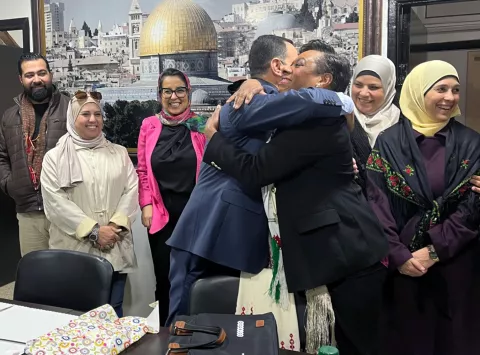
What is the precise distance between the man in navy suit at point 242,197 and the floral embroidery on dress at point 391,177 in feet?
1.68

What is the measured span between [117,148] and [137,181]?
0.71 ft

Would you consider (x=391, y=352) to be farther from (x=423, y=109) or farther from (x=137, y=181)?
(x=137, y=181)

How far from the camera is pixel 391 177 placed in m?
1.99

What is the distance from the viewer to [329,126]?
1.57 metres

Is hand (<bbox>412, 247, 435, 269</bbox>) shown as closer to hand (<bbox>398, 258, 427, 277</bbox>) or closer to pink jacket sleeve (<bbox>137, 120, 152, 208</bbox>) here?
hand (<bbox>398, 258, 427, 277</bbox>)

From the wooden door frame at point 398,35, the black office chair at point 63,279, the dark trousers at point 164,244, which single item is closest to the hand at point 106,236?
the dark trousers at point 164,244

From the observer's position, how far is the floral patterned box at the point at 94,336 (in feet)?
3.71

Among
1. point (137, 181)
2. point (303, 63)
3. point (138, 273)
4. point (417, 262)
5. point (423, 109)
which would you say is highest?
point (303, 63)

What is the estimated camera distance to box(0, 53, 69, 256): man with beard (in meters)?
2.85

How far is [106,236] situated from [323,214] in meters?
1.31

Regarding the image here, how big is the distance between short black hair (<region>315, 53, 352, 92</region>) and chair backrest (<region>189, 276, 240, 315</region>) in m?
0.79

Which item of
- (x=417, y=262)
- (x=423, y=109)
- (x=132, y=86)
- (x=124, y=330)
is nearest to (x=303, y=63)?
(x=423, y=109)

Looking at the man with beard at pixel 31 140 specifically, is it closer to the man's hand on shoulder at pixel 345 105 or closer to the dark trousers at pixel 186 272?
Answer: the dark trousers at pixel 186 272

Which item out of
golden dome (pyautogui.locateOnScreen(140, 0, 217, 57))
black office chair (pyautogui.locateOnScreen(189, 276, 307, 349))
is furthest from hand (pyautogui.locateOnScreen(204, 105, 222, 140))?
golden dome (pyautogui.locateOnScreen(140, 0, 217, 57))
